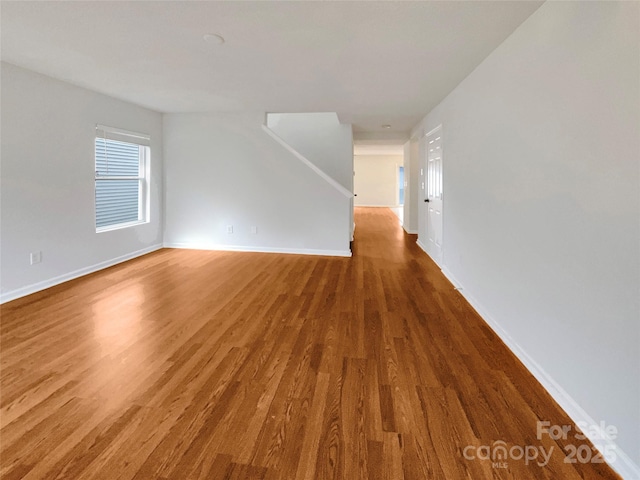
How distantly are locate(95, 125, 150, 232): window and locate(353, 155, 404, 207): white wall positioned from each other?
1094cm

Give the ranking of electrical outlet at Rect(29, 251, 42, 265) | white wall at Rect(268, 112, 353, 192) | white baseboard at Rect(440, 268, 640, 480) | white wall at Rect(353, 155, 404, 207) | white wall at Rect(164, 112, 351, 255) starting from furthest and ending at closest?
1. white wall at Rect(353, 155, 404, 207)
2. white wall at Rect(268, 112, 353, 192)
3. white wall at Rect(164, 112, 351, 255)
4. electrical outlet at Rect(29, 251, 42, 265)
5. white baseboard at Rect(440, 268, 640, 480)

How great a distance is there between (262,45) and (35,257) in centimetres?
333

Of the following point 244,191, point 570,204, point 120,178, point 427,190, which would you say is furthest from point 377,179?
point 570,204

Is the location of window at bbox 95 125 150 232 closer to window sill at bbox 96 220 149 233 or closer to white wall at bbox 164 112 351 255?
window sill at bbox 96 220 149 233

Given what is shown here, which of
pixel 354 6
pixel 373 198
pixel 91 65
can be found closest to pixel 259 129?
pixel 91 65

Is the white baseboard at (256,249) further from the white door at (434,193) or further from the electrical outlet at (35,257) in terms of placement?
the electrical outlet at (35,257)

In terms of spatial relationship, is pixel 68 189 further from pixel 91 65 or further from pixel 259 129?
pixel 259 129

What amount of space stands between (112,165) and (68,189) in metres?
0.95

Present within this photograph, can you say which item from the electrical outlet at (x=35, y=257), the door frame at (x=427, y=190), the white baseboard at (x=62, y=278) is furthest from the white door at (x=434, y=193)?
the electrical outlet at (x=35, y=257)

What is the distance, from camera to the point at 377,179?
15906 mm

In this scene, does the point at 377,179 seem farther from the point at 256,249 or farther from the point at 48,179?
the point at 48,179

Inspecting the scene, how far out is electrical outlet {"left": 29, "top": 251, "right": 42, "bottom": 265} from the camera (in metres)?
3.87

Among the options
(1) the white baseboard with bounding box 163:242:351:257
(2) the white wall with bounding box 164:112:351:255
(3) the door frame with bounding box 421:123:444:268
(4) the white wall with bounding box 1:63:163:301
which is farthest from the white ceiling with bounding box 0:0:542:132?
(1) the white baseboard with bounding box 163:242:351:257

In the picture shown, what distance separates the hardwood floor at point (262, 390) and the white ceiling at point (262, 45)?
233 cm
